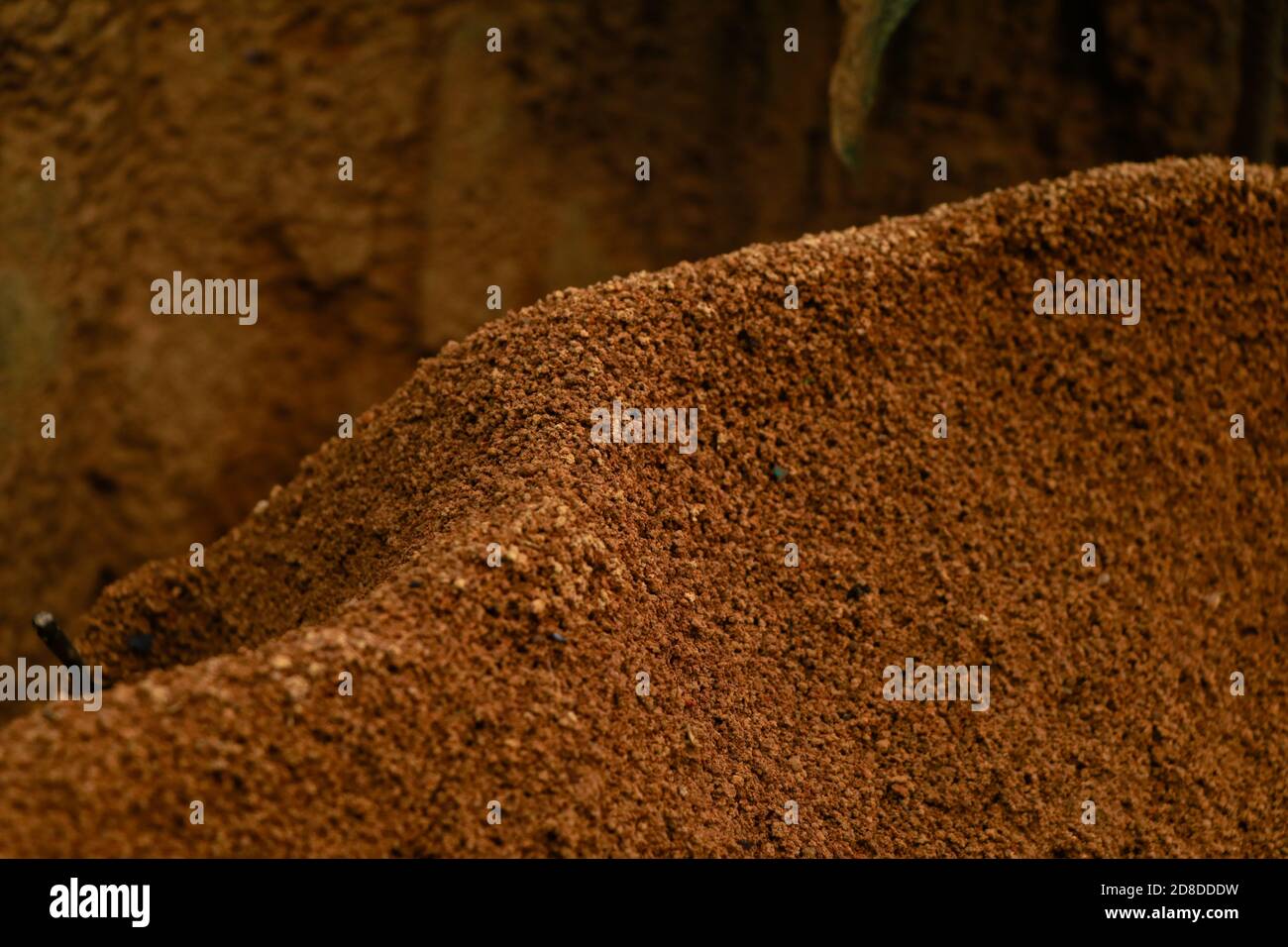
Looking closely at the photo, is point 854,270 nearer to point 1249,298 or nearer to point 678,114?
point 1249,298

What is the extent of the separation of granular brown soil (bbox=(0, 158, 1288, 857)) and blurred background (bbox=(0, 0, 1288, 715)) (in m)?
1.12

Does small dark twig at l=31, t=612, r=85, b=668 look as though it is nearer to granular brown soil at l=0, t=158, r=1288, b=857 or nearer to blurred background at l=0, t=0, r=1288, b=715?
granular brown soil at l=0, t=158, r=1288, b=857

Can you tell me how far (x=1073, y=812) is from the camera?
1.98 meters

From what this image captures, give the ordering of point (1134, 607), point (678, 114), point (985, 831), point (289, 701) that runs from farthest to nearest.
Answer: point (678, 114) < point (1134, 607) < point (985, 831) < point (289, 701)

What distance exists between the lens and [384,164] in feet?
12.1

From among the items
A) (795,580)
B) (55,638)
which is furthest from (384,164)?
(795,580)

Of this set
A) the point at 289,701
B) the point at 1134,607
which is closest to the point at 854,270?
the point at 1134,607

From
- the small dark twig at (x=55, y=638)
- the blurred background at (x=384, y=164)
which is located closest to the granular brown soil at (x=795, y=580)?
the small dark twig at (x=55, y=638)

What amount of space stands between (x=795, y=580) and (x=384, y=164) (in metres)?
2.30

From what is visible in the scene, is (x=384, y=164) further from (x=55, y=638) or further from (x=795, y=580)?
(x=795, y=580)

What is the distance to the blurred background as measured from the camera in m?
3.35

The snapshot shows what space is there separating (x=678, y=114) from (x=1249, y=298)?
1941 millimetres

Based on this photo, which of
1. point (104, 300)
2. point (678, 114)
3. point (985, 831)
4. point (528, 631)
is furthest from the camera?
point (678, 114)

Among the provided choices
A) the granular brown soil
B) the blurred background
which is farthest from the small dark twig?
the blurred background
